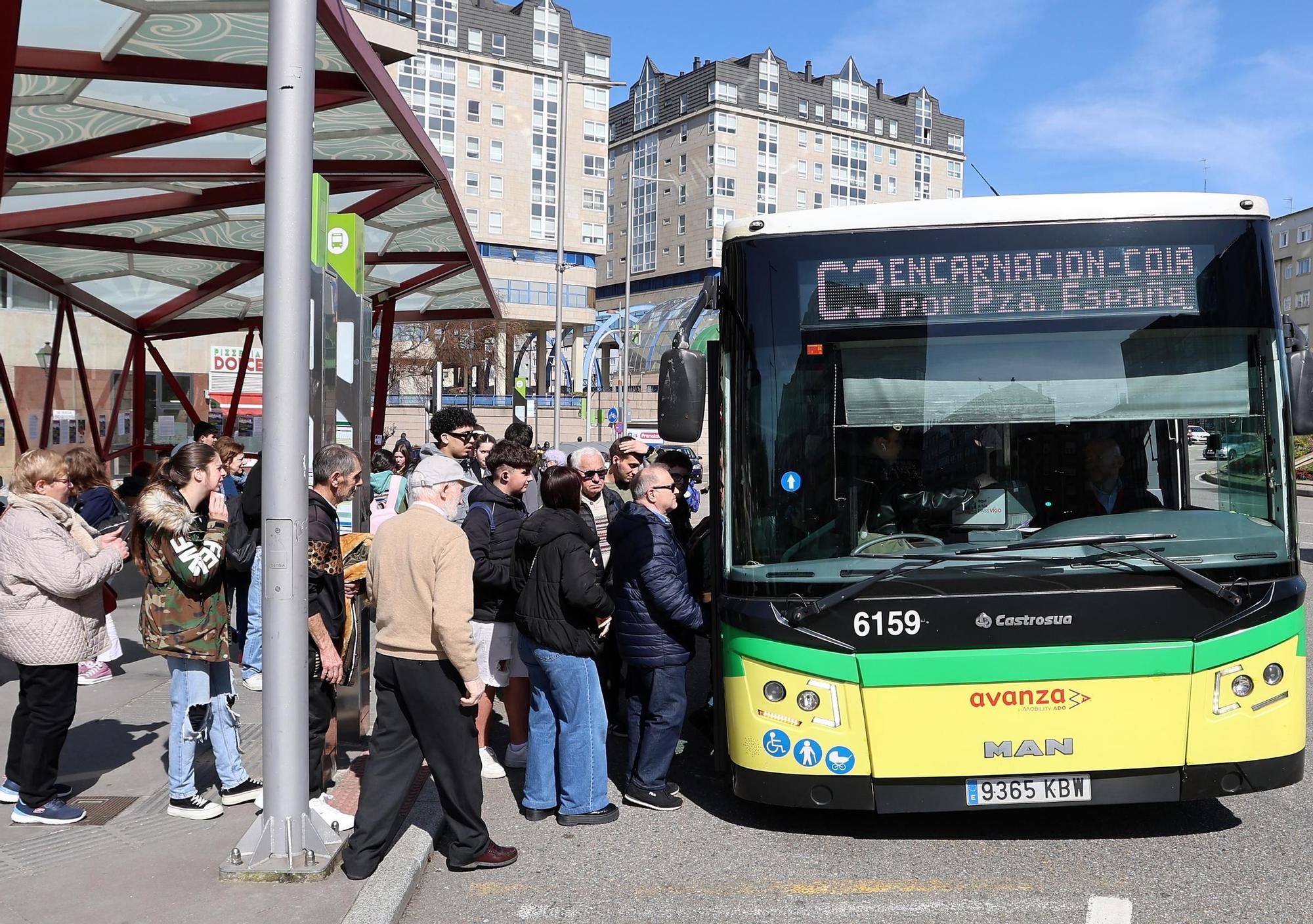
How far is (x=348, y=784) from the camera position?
6.41 meters

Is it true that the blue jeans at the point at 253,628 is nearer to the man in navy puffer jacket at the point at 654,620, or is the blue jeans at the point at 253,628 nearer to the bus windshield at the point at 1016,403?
the man in navy puffer jacket at the point at 654,620

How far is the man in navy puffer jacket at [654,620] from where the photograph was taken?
19.9 ft

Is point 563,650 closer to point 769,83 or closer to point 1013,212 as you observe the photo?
point 1013,212

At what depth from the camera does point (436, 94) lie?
253ft

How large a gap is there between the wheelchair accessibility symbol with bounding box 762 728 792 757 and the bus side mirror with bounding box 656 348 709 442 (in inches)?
52.3

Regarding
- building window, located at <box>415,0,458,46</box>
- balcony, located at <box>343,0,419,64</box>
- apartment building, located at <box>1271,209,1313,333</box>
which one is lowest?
balcony, located at <box>343,0,419,64</box>

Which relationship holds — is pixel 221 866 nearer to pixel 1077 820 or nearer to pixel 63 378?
pixel 1077 820

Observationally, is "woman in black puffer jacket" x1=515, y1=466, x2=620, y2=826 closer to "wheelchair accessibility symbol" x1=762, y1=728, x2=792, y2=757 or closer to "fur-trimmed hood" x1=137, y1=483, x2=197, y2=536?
"wheelchair accessibility symbol" x1=762, y1=728, x2=792, y2=757

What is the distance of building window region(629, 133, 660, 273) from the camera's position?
337 ft

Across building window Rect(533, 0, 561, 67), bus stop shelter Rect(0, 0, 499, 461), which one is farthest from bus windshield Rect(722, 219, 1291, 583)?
building window Rect(533, 0, 561, 67)

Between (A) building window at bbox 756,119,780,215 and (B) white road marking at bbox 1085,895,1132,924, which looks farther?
(A) building window at bbox 756,119,780,215

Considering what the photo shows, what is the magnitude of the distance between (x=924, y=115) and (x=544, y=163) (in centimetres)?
4417

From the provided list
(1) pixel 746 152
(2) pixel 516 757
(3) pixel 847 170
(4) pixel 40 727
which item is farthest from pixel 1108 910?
(3) pixel 847 170

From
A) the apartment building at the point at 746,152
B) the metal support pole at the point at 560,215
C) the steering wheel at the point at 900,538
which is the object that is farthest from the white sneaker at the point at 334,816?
the apartment building at the point at 746,152
